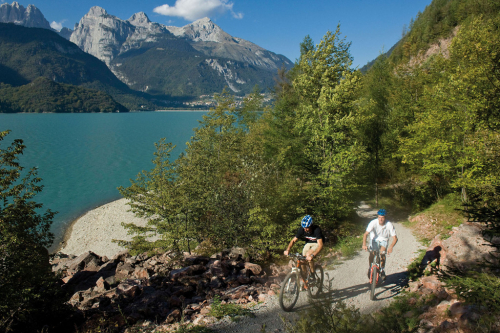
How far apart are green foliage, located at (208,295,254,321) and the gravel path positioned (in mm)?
200

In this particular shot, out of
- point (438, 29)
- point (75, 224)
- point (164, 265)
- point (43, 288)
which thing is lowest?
point (75, 224)

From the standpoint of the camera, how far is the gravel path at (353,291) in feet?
22.5

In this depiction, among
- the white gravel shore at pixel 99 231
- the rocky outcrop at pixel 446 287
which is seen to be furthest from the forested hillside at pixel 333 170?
the white gravel shore at pixel 99 231

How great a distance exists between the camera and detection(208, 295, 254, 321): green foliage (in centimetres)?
732

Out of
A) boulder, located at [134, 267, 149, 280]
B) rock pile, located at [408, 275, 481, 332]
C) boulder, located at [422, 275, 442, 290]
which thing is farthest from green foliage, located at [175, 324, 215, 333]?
boulder, located at [134, 267, 149, 280]

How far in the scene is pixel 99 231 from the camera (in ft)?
102

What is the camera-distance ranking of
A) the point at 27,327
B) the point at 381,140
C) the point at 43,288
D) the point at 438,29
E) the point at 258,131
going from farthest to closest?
the point at 438,29 < the point at 258,131 < the point at 381,140 < the point at 43,288 < the point at 27,327

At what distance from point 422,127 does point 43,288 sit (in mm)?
18271

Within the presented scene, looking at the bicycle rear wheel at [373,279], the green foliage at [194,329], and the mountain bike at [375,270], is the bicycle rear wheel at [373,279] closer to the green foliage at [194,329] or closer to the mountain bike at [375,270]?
the mountain bike at [375,270]

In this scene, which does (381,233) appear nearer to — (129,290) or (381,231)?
(381,231)

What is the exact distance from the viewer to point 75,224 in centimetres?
3350

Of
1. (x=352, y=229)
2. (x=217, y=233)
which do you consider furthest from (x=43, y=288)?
(x=352, y=229)

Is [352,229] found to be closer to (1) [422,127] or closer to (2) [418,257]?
(2) [418,257]

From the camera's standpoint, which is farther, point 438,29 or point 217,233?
point 438,29
